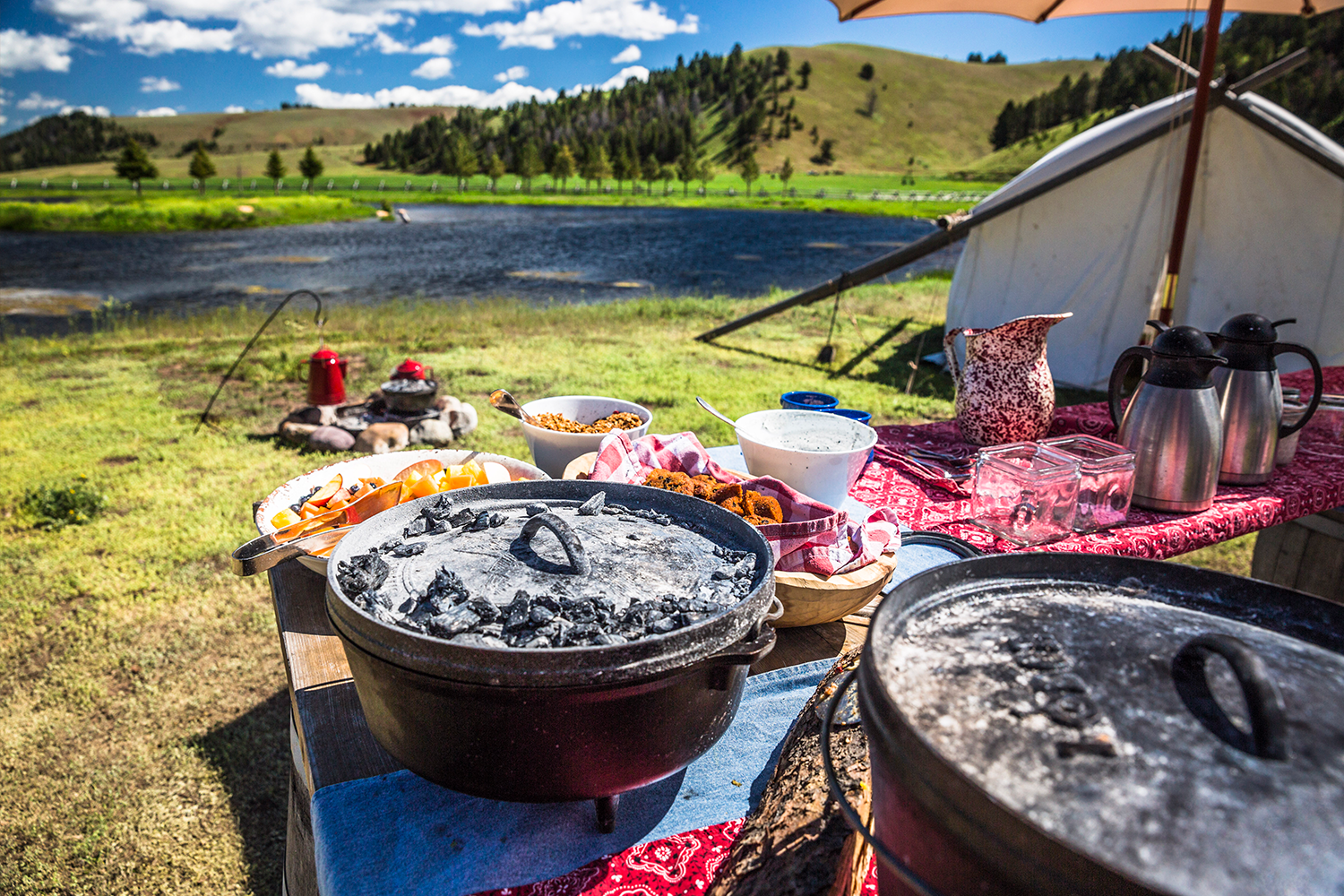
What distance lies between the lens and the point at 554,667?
37.6 inches

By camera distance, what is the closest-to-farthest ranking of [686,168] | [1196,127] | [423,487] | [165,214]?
[423,487] < [1196,127] < [165,214] < [686,168]

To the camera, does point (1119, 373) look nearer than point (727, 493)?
No

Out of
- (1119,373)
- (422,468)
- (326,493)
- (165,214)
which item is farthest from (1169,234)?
(165,214)

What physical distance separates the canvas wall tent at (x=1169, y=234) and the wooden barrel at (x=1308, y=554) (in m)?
4.21

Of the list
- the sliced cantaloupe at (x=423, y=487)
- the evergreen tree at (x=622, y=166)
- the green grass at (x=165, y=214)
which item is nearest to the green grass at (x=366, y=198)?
the green grass at (x=165, y=214)

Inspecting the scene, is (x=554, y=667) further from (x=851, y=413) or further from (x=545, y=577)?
(x=851, y=413)

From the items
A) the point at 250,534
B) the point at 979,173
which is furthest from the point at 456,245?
the point at 979,173

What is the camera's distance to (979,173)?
99125 mm

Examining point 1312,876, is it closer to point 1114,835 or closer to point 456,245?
point 1114,835

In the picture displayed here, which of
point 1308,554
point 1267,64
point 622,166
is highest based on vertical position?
point 622,166

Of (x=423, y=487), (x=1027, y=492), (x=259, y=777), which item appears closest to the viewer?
(x=423, y=487)

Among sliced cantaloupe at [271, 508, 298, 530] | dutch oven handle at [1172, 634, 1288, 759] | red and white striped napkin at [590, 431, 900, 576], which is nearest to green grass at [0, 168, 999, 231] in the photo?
red and white striped napkin at [590, 431, 900, 576]

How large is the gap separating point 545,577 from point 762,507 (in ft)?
2.59

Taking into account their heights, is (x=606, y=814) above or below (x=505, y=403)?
below
